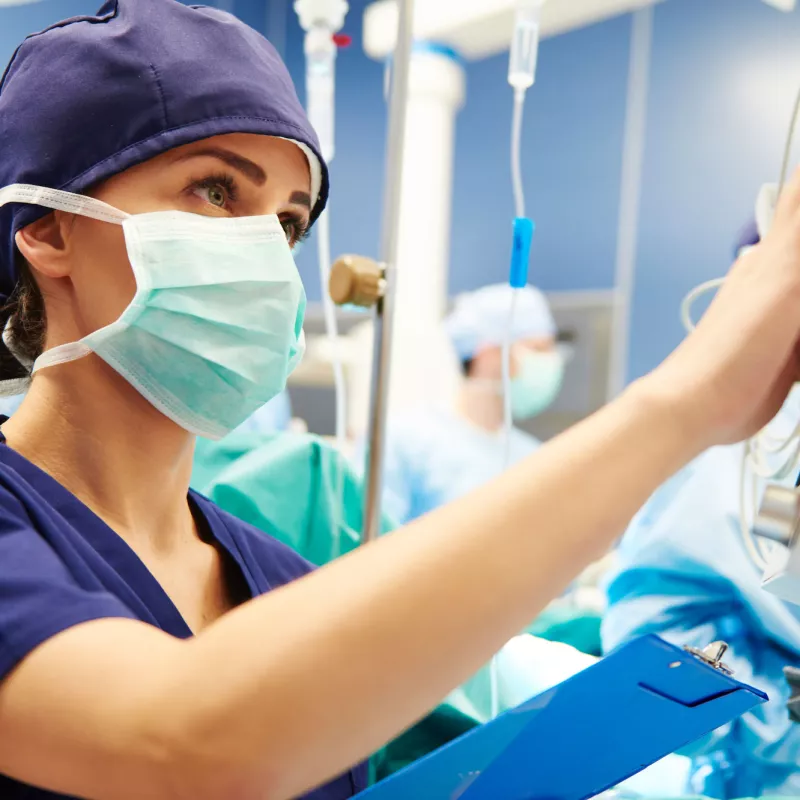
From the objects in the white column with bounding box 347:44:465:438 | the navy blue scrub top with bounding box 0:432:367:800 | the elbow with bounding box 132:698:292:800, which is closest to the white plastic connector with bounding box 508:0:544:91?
the navy blue scrub top with bounding box 0:432:367:800

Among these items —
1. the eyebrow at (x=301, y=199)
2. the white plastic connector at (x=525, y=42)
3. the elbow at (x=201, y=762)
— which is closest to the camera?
the elbow at (x=201, y=762)

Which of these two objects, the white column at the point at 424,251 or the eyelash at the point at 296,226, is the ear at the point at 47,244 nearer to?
the eyelash at the point at 296,226

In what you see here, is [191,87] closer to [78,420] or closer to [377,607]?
[78,420]

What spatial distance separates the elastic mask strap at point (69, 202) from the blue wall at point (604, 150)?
2.22 m

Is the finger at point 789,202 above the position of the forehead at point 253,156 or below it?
below

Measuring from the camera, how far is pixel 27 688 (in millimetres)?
483

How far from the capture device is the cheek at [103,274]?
0.79 metres

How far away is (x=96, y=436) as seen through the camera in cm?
81

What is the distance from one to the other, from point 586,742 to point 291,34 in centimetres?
330

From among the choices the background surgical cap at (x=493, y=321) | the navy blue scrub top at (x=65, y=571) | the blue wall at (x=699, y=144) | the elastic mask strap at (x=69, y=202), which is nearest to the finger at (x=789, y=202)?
the navy blue scrub top at (x=65, y=571)

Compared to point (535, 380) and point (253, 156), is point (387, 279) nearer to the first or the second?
point (253, 156)

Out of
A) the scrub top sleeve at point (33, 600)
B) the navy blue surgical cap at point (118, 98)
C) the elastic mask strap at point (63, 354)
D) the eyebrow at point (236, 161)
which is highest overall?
the navy blue surgical cap at point (118, 98)

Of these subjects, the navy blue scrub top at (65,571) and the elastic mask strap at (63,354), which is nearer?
the navy blue scrub top at (65,571)

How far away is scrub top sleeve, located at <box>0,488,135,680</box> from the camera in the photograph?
0.50 m
